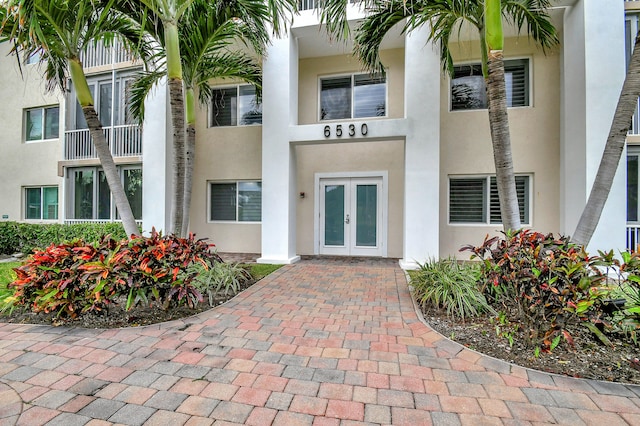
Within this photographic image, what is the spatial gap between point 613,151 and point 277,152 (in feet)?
21.1

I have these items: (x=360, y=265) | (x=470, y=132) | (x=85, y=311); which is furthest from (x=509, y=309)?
(x=470, y=132)

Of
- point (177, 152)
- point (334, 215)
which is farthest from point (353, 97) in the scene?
point (177, 152)

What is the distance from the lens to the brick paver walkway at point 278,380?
7.14ft

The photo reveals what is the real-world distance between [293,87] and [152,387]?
24.6ft

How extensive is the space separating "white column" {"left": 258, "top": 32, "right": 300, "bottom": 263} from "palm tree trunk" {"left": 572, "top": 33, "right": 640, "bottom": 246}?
19.3 feet

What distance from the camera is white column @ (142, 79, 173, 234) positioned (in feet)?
29.0

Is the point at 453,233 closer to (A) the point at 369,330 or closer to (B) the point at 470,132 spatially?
(B) the point at 470,132

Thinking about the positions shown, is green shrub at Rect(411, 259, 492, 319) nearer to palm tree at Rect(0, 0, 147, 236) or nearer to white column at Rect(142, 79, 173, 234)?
palm tree at Rect(0, 0, 147, 236)

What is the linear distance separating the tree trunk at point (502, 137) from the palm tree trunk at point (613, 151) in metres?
0.81

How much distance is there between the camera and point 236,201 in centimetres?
986

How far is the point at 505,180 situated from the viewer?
466 centimetres

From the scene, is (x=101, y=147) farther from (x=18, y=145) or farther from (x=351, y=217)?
(x=18, y=145)

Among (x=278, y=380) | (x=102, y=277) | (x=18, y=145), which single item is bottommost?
(x=278, y=380)

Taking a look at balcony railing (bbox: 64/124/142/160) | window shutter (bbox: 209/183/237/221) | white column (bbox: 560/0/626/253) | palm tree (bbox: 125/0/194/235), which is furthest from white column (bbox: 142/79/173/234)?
white column (bbox: 560/0/626/253)
